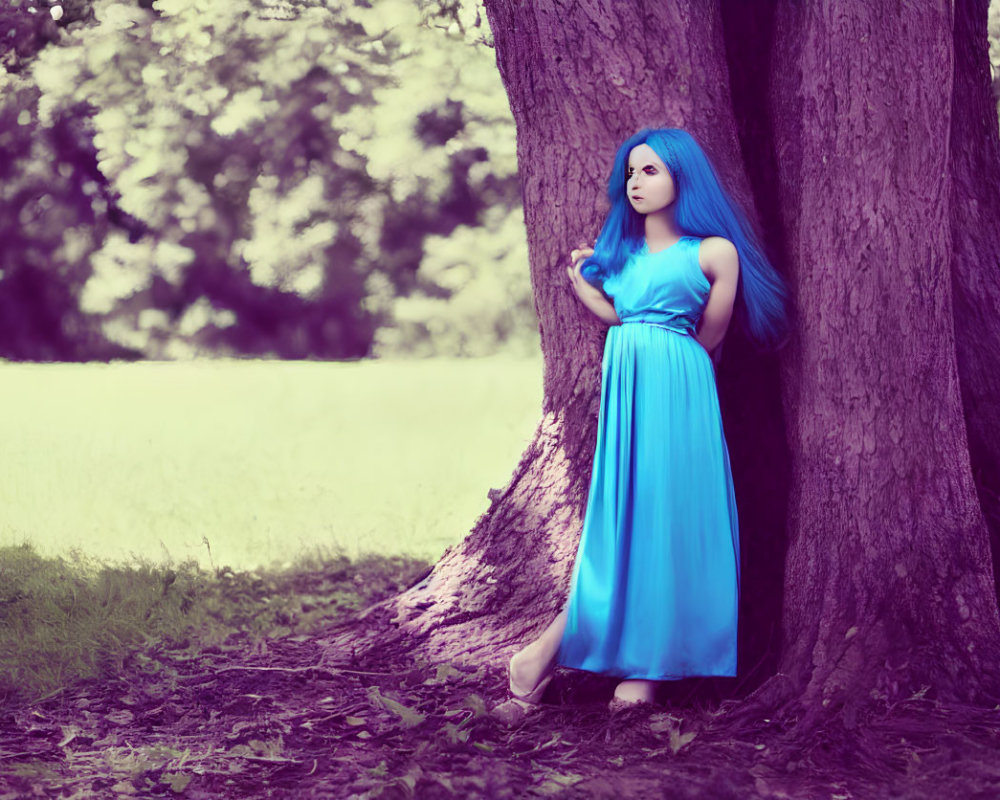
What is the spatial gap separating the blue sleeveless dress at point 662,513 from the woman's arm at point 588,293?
14cm

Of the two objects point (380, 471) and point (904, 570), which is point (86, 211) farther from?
point (904, 570)

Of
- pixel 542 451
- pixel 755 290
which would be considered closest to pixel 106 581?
pixel 542 451

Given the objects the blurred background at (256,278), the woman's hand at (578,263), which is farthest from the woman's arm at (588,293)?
the blurred background at (256,278)

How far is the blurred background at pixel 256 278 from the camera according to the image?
305 inches

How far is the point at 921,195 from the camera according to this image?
11.9 ft

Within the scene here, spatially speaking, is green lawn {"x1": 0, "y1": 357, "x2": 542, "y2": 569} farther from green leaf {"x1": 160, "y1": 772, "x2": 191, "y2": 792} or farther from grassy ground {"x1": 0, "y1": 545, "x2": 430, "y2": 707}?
green leaf {"x1": 160, "y1": 772, "x2": 191, "y2": 792}

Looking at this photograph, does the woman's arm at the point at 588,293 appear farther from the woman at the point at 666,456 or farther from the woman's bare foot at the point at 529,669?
the woman's bare foot at the point at 529,669

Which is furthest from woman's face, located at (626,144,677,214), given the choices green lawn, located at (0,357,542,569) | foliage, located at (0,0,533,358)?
foliage, located at (0,0,533,358)

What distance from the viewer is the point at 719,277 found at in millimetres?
3658

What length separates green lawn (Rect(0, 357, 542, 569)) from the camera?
21.6ft

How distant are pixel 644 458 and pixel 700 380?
0.31 m

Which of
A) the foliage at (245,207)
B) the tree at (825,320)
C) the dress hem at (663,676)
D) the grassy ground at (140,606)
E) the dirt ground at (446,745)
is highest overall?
the foliage at (245,207)

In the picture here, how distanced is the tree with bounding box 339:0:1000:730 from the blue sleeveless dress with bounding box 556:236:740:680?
26 cm

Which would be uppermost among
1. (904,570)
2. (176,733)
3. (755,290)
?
(755,290)
